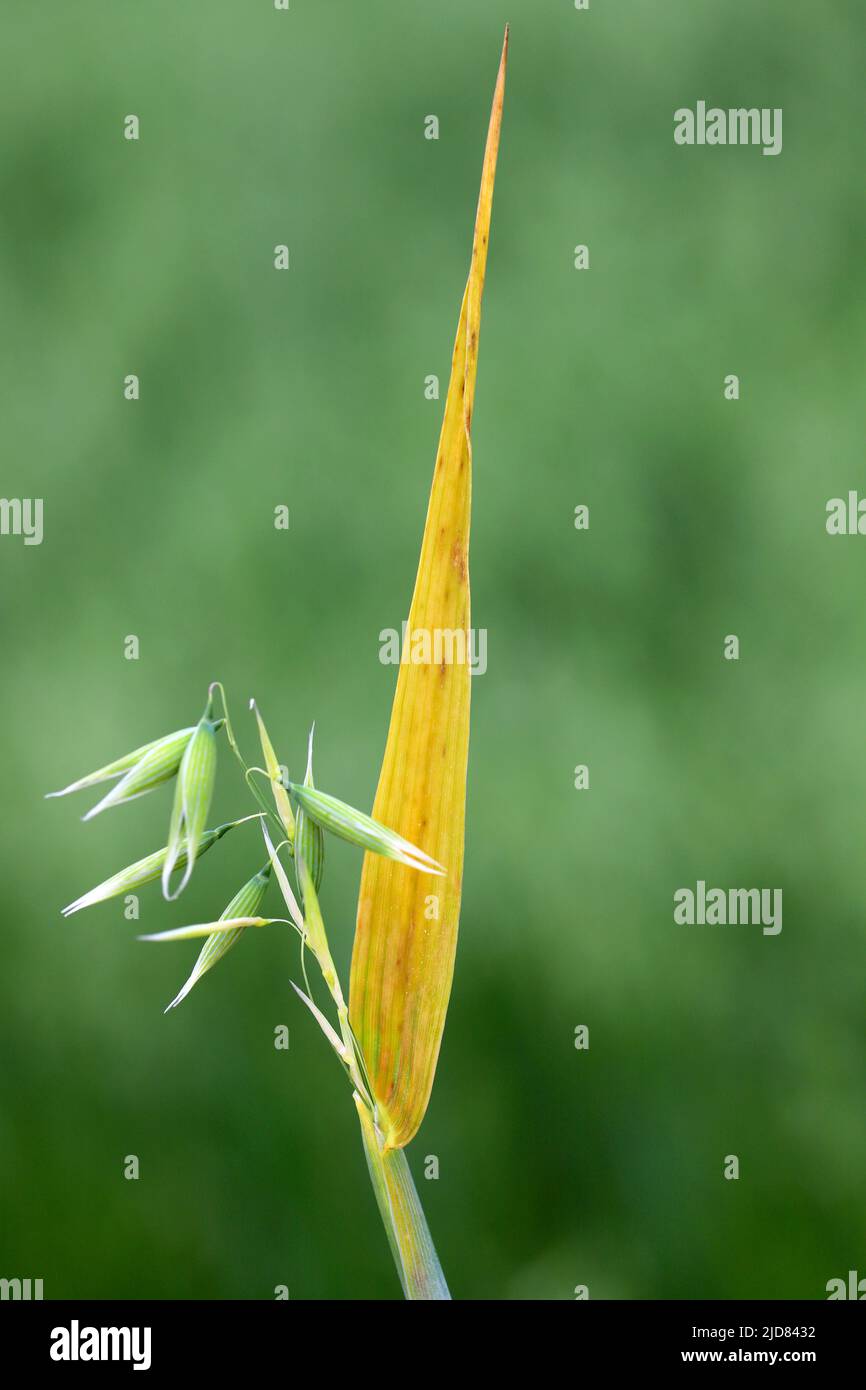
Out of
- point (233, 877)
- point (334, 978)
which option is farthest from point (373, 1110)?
point (233, 877)

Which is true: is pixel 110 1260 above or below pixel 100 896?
below

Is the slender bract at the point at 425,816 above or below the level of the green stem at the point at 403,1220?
above

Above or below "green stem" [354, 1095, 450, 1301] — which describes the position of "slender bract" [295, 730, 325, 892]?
above
